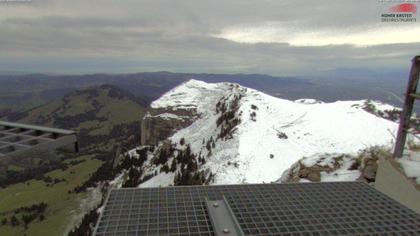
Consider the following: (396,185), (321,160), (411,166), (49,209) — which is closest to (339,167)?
(321,160)

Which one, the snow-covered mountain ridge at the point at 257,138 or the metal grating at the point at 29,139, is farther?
the snow-covered mountain ridge at the point at 257,138

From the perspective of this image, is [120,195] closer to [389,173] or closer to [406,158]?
[389,173]

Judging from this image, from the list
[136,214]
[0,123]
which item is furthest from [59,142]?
[136,214]

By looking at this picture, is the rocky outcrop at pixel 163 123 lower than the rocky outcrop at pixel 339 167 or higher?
lower

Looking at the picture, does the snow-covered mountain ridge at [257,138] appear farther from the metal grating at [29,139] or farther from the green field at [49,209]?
the green field at [49,209]

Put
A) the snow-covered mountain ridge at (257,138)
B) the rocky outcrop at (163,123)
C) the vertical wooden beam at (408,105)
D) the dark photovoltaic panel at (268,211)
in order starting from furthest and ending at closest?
the rocky outcrop at (163,123), the snow-covered mountain ridge at (257,138), the vertical wooden beam at (408,105), the dark photovoltaic panel at (268,211)

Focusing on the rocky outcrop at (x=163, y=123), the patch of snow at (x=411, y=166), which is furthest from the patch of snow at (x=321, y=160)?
the rocky outcrop at (x=163, y=123)

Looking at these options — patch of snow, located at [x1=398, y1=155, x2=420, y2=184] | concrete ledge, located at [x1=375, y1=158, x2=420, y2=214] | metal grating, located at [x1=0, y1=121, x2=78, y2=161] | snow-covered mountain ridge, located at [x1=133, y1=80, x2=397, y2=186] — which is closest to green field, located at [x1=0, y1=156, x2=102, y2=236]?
snow-covered mountain ridge, located at [x1=133, y1=80, x2=397, y2=186]

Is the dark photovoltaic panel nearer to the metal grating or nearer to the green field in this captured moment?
the metal grating
